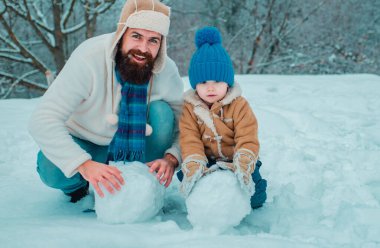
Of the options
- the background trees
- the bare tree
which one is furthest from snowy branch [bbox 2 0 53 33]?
the background trees

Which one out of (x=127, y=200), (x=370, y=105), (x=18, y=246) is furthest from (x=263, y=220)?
(x=370, y=105)

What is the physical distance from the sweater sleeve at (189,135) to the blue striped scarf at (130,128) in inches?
8.2

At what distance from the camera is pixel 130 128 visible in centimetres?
179

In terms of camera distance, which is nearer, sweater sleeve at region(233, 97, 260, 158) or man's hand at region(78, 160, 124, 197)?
man's hand at region(78, 160, 124, 197)

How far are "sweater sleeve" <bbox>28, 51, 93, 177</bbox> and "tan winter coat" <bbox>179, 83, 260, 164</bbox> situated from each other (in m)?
0.50

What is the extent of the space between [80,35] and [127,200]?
10191mm

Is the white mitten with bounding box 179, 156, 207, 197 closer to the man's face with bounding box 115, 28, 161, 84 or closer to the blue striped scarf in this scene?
the blue striped scarf

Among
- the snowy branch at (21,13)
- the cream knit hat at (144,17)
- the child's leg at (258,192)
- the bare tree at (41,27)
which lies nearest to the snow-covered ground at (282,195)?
the child's leg at (258,192)

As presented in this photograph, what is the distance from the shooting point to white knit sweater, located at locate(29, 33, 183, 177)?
5.34ft

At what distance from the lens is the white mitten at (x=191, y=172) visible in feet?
5.22

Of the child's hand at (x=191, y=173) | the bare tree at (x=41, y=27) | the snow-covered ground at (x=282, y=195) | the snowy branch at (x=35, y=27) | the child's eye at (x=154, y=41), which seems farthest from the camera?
the bare tree at (x=41, y=27)

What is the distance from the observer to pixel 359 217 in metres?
1.62

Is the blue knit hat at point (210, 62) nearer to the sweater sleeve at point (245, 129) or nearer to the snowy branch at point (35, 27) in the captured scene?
the sweater sleeve at point (245, 129)

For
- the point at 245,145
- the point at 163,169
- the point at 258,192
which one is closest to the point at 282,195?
the point at 258,192
